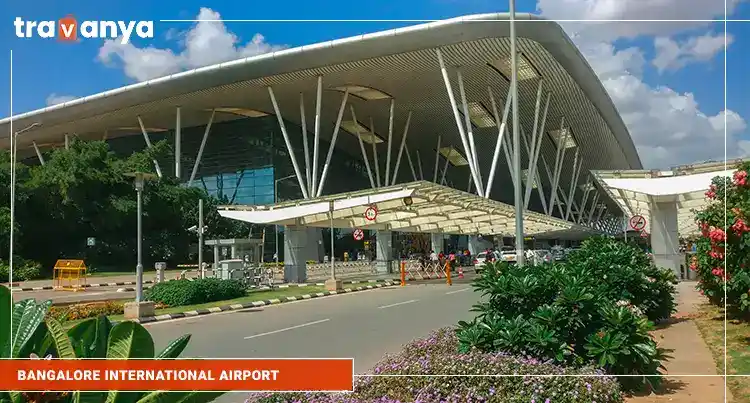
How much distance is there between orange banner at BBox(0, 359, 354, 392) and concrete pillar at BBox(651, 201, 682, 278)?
2088 cm

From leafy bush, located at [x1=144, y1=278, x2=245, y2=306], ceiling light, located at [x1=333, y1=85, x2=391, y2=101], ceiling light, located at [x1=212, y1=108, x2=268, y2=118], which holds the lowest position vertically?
leafy bush, located at [x1=144, y1=278, x2=245, y2=306]

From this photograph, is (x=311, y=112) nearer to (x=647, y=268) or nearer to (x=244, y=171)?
(x=244, y=171)

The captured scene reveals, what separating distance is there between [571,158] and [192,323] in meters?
57.3

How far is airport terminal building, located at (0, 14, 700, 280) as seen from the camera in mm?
29234

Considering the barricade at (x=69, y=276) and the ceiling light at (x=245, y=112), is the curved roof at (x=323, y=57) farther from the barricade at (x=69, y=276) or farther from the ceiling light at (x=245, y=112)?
the ceiling light at (x=245, y=112)

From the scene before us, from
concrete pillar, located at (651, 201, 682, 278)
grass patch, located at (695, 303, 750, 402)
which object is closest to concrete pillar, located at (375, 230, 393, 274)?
concrete pillar, located at (651, 201, 682, 278)

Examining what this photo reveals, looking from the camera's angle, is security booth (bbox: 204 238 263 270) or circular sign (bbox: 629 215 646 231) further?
security booth (bbox: 204 238 263 270)

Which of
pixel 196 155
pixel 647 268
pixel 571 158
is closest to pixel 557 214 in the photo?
pixel 571 158

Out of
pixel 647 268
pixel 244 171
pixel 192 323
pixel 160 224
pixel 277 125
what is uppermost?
pixel 277 125

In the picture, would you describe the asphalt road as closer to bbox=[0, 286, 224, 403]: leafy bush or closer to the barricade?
bbox=[0, 286, 224, 403]: leafy bush

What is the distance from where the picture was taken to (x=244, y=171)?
181ft

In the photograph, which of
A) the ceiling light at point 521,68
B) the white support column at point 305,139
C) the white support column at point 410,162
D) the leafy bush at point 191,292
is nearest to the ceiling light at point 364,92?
the white support column at point 305,139

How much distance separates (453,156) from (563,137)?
15.8 meters

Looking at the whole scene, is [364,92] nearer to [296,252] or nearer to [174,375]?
[296,252]
